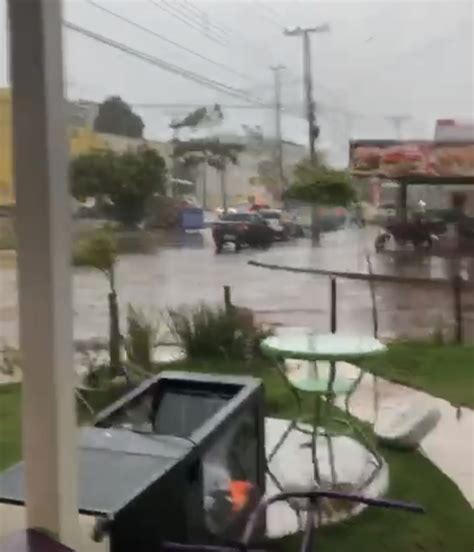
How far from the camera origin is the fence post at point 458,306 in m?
3.46

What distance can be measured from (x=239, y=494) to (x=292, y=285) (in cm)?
122

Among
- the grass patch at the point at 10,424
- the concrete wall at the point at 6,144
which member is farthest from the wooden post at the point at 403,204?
the concrete wall at the point at 6,144

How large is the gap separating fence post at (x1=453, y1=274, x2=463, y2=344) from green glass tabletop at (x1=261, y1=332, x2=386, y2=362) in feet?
2.08

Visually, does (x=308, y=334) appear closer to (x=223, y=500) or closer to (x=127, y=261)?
(x=127, y=261)

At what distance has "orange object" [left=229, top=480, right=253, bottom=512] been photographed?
2172 millimetres

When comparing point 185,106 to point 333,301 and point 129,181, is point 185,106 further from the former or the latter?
point 333,301

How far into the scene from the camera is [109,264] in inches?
111

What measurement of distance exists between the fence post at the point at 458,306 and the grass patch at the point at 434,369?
0.17 feet

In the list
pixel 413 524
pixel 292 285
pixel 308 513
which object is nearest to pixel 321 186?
pixel 292 285

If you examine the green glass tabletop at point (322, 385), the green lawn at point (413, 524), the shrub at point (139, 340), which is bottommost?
the green lawn at point (413, 524)

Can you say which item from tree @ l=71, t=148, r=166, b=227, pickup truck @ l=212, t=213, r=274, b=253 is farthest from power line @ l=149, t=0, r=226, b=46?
pickup truck @ l=212, t=213, r=274, b=253

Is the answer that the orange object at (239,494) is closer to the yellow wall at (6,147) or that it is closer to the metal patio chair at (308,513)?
the metal patio chair at (308,513)

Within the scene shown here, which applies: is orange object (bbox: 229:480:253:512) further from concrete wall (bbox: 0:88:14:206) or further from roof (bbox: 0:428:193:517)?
concrete wall (bbox: 0:88:14:206)

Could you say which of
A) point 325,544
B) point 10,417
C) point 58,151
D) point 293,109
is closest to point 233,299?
point 293,109
